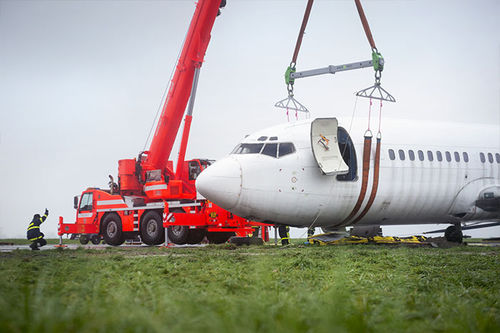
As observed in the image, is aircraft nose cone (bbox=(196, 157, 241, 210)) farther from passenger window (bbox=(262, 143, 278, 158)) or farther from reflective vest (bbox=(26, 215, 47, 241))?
reflective vest (bbox=(26, 215, 47, 241))

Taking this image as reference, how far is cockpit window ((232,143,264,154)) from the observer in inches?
485

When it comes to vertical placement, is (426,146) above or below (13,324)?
above

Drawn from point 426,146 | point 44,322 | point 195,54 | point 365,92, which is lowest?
point 44,322

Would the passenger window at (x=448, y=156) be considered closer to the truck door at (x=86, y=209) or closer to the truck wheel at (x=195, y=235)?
the truck wheel at (x=195, y=235)

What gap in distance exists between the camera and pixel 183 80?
16.6 metres

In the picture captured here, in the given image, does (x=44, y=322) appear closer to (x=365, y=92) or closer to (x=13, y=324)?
(x=13, y=324)

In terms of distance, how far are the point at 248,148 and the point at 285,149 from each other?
3.38ft

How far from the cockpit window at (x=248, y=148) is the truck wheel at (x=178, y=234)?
15.8 ft

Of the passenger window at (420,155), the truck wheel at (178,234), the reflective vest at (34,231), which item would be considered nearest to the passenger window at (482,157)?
the passenger window at (420,155)

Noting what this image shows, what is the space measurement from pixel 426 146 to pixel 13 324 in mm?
14016

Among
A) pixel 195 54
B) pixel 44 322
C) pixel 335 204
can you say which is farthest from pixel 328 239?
pixel 44 322

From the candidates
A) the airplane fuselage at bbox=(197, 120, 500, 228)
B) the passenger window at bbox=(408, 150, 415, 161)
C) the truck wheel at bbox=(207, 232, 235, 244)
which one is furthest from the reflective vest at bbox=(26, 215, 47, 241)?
the passenger window at bbox=(408, 150, 415, 161)

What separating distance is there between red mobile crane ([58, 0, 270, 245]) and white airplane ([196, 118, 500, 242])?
12.9ft

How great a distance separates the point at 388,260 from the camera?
8.23 meters
